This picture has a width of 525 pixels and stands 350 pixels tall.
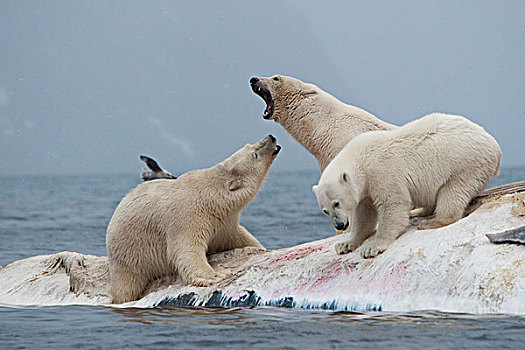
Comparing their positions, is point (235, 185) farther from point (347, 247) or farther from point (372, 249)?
point (372, 249)

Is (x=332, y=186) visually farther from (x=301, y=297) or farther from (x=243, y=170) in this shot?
(x=243, y=170)

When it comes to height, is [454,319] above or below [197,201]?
below

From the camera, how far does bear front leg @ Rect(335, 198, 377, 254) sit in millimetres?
6950

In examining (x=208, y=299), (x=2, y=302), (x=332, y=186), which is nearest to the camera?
(x=332, y=186)

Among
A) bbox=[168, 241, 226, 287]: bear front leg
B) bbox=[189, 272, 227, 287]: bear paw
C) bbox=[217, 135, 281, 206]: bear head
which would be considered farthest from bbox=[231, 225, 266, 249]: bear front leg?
bbox=[189, 272, 227, 287]: bear paw

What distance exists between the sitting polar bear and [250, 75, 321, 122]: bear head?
242cm

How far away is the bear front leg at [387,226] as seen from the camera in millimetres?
6480

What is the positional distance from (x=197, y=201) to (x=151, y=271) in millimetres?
901

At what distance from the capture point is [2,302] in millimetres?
8625

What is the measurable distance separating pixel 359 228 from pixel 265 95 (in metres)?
2.83

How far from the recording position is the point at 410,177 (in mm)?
6480

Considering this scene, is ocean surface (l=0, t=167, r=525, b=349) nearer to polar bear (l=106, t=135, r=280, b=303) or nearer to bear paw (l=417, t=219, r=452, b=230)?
polar bear (l=106, t=135, r=280, b=303)

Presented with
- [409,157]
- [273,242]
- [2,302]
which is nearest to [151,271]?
[2,302]

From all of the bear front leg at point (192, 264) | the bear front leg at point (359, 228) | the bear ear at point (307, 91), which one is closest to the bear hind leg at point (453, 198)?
the bear front leg at point (359, 228)
